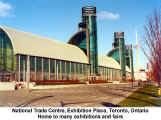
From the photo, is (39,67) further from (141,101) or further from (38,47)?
(141,101)

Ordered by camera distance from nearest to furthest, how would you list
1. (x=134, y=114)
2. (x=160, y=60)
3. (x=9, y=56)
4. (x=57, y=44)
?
(x=134, y=114), (x=160, y=60), (x=9, y=56), (x=57, y=44)

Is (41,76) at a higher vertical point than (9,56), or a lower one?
lower

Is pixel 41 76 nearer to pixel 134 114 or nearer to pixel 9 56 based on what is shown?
pixel 9 56

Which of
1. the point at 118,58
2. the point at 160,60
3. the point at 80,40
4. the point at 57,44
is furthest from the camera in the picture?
the point at 118,58

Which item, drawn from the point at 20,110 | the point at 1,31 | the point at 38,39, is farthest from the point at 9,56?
the point at 20,110

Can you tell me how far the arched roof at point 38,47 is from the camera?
58.6 meters

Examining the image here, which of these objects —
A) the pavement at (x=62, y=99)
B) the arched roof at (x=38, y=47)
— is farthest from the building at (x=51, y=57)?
the pavement at (x=62, y=99)

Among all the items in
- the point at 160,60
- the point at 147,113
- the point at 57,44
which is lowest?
the point at 147,113

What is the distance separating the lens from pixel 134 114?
32.2ft

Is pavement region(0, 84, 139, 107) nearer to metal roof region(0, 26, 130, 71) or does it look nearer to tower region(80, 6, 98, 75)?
metal roof region(0, 26, 130, 71)

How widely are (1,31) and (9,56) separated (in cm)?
791

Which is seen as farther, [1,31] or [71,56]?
[71,56]

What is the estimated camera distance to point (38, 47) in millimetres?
68500

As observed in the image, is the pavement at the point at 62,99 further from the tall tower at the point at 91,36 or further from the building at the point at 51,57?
the tall tower at the point at 91,36
